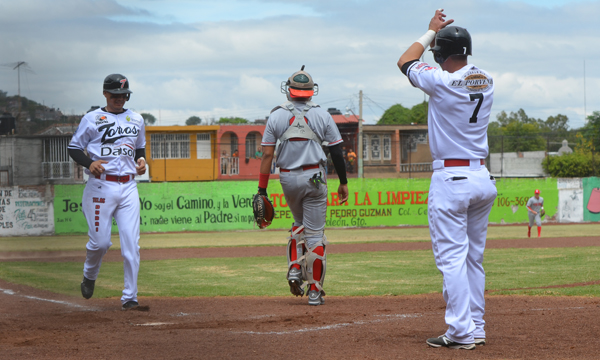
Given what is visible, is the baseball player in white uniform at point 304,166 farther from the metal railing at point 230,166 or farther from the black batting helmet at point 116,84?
the metal railing at point 230,166

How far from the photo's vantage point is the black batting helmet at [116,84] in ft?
20.1

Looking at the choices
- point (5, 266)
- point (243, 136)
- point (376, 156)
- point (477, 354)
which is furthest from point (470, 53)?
point (376, 156)

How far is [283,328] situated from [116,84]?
9.84ft

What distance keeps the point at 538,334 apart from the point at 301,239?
276 centimetres

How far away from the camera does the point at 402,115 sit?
232ft

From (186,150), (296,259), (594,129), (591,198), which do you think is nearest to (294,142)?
(296,259)

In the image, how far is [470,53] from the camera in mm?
4297

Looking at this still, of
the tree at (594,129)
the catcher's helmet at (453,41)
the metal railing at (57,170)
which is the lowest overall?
the metal railing at (57,170)

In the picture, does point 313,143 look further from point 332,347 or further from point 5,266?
point 5,266

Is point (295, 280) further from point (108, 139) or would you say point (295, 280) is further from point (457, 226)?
point (457, 226)

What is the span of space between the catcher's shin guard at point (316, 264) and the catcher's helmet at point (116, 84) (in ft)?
8.25

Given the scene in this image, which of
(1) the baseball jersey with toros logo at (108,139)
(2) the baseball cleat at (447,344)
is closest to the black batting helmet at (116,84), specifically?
(1) the baseball jersey with toros logo at (108,139)

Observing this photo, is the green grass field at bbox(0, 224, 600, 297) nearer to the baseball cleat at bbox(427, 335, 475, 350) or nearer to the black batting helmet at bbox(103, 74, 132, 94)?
the black batting helmet at bbox(103, 74, 132, 94)

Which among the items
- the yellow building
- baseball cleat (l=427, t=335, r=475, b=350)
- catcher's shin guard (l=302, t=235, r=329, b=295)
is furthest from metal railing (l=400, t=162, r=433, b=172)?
baseball cleat (l=427, t=335, r=475, b=350)
